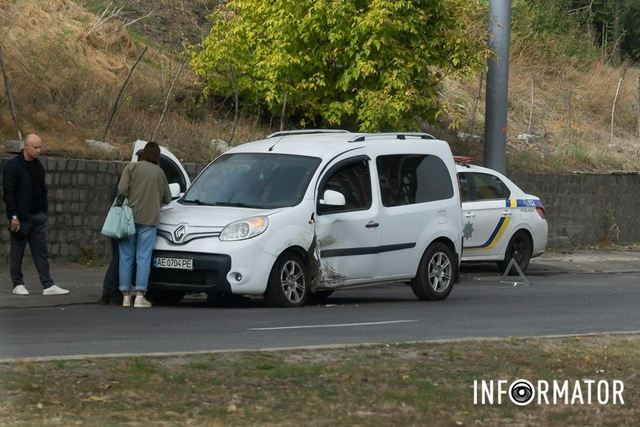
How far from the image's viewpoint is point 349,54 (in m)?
22.2

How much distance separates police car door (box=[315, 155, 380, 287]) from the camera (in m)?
14.6

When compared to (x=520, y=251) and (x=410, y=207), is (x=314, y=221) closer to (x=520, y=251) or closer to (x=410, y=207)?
(x=410, y=207)

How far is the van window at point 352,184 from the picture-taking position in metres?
14.9

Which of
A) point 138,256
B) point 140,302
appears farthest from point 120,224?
point 140,302

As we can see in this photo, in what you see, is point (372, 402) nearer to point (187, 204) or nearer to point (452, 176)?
point (187, 204)

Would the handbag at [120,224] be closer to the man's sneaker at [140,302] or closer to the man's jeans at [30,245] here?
the man's sneaker at [140,302]

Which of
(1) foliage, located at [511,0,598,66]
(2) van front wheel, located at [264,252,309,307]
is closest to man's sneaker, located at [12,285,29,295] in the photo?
(2) van front wheel, located at [264,252,309,307]

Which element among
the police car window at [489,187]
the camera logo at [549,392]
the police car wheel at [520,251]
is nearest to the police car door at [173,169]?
the police car window at [489,187]

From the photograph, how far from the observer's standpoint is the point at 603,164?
103ft

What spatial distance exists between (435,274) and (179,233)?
3423 mm

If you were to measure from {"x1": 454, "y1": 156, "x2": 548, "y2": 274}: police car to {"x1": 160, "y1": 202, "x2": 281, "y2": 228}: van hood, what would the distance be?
648cm

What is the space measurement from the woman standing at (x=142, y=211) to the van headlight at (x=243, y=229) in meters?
0.82

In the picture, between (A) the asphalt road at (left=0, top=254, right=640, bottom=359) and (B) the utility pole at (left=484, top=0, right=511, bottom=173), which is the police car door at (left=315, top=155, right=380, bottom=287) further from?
(B) the utility pole at (left=484, top=0, right=511, bottom=173)

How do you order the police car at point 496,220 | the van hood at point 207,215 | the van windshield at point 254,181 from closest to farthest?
the van hood at point 207,215 → the van windshield at point 254,181 → the police car at point 496,220
